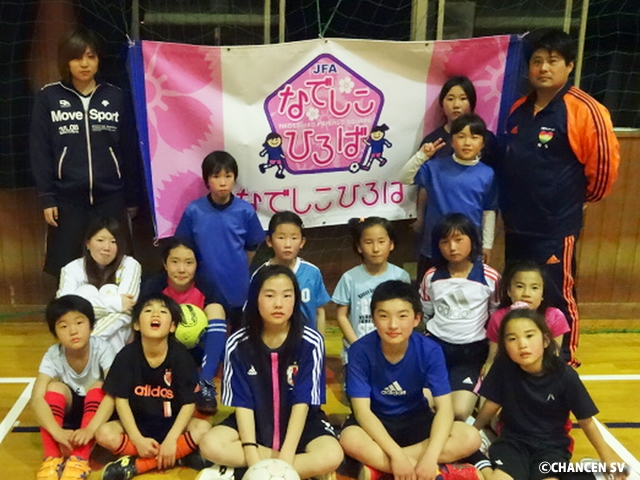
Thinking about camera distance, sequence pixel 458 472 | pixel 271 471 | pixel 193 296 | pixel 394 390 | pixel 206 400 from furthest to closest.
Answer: pixel 193 296
pixel 206 400
pixel 394 390
pixel 458 472
pixel 271 471

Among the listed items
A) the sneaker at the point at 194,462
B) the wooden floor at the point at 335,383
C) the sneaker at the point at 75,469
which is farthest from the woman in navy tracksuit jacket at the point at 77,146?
the sneaker at the point at 194,462

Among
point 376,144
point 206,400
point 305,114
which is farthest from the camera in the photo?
point 376,144

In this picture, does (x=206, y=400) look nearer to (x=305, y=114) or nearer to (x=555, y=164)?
(x=305, y=114)

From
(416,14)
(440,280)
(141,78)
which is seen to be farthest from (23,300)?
(416,14)

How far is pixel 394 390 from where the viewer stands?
112 inches

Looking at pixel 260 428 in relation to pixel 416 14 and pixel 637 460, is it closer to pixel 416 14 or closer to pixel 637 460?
pixel 637 460

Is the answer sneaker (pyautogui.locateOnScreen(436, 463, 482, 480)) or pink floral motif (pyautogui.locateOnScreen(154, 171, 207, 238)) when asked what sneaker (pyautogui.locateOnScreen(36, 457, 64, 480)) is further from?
sneaker (pyautogui.locateOnScreen(436, 463, 482, 480))

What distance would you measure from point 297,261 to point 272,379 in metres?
0.87

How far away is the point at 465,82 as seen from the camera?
12.4 ft

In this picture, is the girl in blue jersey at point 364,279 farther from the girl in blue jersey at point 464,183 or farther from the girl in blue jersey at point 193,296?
the girl in blue jersey at point 193,296

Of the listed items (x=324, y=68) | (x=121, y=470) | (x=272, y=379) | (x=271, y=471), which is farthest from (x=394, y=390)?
(x=324, y=68)

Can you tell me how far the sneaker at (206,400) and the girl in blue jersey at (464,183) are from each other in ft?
4.35

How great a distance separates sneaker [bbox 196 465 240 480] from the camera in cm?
273

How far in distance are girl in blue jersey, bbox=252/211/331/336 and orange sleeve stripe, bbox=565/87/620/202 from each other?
4.67 feet
